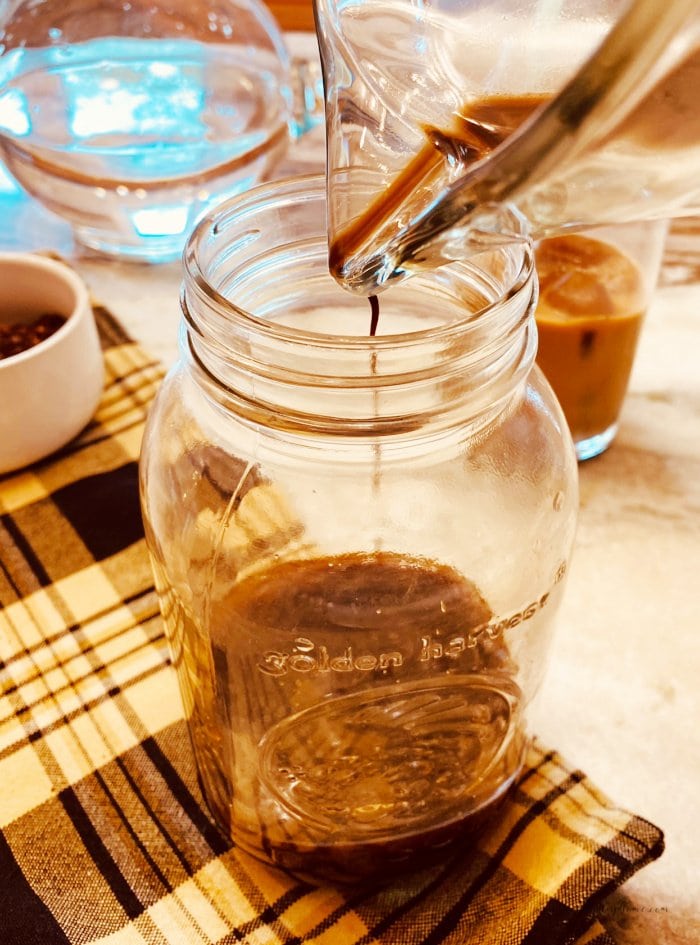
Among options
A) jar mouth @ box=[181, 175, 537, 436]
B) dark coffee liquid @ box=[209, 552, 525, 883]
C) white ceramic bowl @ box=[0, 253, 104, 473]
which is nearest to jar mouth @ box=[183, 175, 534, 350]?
jar mouth @ box=[181, 175, 537, 436]

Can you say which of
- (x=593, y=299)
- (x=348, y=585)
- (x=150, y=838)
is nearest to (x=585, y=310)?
(x=593, y=299)

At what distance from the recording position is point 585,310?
2.47ft

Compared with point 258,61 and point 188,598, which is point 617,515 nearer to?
point 188,598

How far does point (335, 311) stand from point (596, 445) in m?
0.33

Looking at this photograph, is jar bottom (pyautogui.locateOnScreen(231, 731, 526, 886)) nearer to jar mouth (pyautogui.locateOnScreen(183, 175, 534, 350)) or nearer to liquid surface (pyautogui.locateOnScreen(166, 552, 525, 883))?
liquid surface (pyautogui.locateOnScreen(166, 552, 525, 883))

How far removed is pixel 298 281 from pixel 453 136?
0.61ft

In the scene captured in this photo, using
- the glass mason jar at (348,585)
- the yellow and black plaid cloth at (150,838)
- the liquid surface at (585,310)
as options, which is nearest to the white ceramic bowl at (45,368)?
the yellow and black plaid cloth at (150,838)

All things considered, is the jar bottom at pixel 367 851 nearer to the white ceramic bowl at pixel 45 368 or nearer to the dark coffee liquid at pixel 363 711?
the dark coffee liquid at pixel 363 711

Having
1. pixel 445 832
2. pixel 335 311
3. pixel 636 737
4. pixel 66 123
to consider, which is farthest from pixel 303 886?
pixel 66 123

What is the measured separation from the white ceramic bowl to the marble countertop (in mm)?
132

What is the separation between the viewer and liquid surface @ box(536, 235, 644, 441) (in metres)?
0.75

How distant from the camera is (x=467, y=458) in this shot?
1.61 ft

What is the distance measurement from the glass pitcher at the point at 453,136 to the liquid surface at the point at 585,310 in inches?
13.4

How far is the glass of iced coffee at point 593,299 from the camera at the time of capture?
75 centimetres
